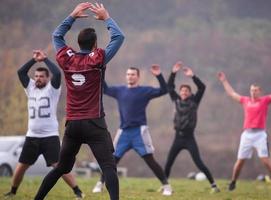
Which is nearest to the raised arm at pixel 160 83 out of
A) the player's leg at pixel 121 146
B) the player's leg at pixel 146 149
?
the player's leg at pixel 146 149

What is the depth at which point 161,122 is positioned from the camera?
121 feet

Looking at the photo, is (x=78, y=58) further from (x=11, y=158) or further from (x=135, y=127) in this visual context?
(x=11, y=158)

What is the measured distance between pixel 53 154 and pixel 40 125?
23.0 inches

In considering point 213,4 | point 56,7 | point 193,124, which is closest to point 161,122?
point 213,4

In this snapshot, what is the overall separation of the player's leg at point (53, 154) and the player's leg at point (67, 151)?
8.34 ft

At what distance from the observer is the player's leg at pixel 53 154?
10.5m

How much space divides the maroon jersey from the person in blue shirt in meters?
4.80

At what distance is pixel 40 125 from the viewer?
424 inches

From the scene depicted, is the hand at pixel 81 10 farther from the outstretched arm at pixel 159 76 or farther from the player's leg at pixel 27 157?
the outstretched arm at pixel 159 76

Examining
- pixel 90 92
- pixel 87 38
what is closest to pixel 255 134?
pixel 90 92

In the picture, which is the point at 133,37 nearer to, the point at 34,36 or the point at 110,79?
the point at 110,79

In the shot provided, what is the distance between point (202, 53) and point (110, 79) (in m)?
6.30

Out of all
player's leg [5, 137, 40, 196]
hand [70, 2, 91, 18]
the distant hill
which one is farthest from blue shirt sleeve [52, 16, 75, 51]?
the distant hill

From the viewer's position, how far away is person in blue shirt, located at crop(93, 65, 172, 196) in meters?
12.5
